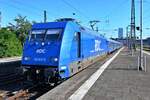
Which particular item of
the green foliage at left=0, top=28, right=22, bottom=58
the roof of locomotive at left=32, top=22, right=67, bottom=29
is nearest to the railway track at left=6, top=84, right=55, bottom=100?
the roof of locomotive at left=32, top=22, right=67, bottom=29

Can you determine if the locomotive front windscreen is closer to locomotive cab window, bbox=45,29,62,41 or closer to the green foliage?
locomotive cab window, bbox=45,29,62,41

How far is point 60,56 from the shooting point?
527 inches

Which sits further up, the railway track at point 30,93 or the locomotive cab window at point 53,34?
the locomotive cab window at point 53,34

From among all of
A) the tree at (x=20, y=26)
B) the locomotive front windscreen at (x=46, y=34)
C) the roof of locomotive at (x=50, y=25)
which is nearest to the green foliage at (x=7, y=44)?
the tree at (x=20, y=26)

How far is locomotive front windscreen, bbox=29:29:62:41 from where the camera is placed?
559 inches

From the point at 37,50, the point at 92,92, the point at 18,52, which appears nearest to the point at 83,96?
the point at 92,92

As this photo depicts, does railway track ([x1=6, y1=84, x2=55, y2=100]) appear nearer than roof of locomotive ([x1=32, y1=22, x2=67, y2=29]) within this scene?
Yes

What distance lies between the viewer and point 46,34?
14.5 metres

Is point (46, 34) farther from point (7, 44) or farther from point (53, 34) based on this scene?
point (7, 44)

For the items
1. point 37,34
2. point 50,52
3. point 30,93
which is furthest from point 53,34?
point 30,93

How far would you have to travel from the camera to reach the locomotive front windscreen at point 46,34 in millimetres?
14203

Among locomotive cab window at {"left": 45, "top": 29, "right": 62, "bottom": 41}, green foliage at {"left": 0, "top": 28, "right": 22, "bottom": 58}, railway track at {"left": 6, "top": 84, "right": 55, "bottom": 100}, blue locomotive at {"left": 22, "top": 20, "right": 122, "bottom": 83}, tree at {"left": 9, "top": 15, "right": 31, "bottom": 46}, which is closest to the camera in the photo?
railway track at {"left": 6, "top": 84, "right": 55, "bottom": 100}

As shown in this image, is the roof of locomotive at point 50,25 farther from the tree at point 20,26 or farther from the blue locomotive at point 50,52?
the tree at point 20,26

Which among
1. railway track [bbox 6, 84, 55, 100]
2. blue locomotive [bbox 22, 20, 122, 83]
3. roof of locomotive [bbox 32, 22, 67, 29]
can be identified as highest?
roof of locomotive [bbox 32, 22, 67, 29]
